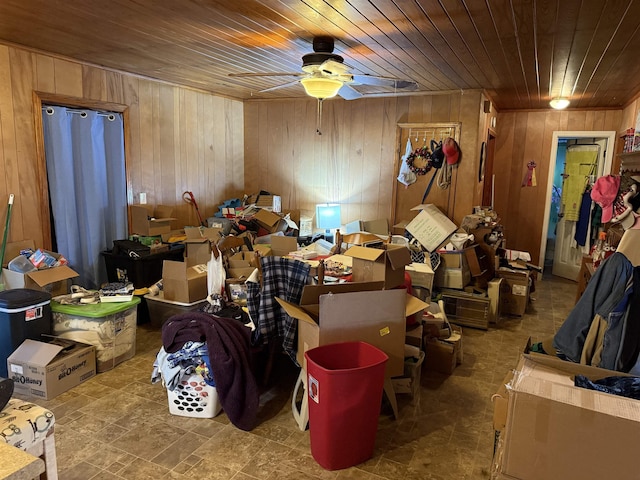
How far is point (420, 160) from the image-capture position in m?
5.12

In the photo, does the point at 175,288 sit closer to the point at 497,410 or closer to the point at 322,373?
the point at 322,373

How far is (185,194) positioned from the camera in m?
5.14

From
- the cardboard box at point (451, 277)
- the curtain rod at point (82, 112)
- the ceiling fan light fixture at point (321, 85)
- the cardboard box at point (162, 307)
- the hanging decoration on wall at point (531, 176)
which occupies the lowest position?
the cardboard box at point (162, 307)

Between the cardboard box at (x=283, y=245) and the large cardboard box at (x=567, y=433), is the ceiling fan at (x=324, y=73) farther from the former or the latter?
the large cardboard box at (x=567, y=433)

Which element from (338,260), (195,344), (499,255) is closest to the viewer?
(195,344)

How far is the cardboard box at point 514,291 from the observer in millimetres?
4660

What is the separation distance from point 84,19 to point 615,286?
315 cm

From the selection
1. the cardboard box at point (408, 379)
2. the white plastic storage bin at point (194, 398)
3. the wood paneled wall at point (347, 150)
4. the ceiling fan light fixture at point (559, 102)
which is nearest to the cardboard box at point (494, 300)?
the wood paneled wall at point (347, 150)

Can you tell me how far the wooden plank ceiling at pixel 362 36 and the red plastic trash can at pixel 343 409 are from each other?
6.03 feet

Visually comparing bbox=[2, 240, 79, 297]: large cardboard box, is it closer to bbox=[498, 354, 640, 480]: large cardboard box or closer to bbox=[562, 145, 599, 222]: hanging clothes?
bbox=[498, 354, 640, 480]: large cardboard box

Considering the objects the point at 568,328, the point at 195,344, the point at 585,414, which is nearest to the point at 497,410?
the point at 585,414

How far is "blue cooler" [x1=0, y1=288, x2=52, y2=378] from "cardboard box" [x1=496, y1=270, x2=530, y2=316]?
4.10m

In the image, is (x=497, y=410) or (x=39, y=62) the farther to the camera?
(x=39, y=62)

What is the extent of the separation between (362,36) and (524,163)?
4333mm
